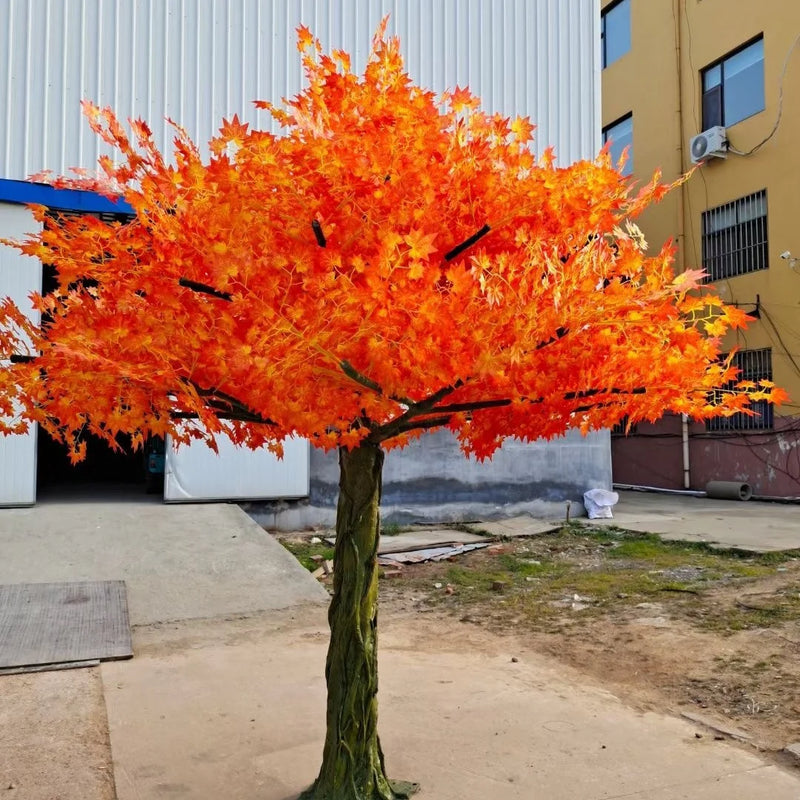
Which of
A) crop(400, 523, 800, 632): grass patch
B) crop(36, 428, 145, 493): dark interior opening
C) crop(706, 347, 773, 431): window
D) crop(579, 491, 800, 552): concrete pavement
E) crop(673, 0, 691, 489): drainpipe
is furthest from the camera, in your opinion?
crop(673, 0, 691, 489): drainpipe

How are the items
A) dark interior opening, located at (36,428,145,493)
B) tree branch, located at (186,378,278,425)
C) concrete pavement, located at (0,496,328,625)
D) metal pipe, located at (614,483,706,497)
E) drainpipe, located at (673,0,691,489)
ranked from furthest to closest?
drainpipe, located at (673,0,691,489), metal pipe, located at (614,483,706,497), dark interior opening, located at (36,428,145,493), concrete pavement, located at (0,496,328,625), tree branch, located at (186,378,278,425)

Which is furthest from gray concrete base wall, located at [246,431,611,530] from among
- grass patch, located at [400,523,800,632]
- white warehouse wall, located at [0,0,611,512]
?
grass patch, located at [400,523,800,632]

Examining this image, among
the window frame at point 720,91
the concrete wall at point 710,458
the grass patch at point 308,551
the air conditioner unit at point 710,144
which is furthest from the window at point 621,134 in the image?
the grass patch at point 308,551

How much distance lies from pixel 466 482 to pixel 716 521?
439 centimetres

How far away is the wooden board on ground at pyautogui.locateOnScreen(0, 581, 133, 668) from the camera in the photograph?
5840 millimetres

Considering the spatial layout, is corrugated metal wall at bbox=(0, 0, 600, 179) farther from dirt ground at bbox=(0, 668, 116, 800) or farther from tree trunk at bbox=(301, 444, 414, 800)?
tree trunk at bbox=(301, 444, 414, 800)

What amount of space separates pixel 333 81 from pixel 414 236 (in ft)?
2.58

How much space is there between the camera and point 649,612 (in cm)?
746

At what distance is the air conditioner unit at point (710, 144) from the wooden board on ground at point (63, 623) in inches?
602

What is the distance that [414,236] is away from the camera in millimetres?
2672

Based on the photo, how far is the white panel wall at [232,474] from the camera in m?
11.0

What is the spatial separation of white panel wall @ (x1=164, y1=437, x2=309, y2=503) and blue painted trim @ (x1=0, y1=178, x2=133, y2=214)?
3.26 m

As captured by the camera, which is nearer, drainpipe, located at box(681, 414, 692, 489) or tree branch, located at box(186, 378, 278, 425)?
tree branch, located at box(186, 378, 278, 425)

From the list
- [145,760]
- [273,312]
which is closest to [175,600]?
[145,760]
